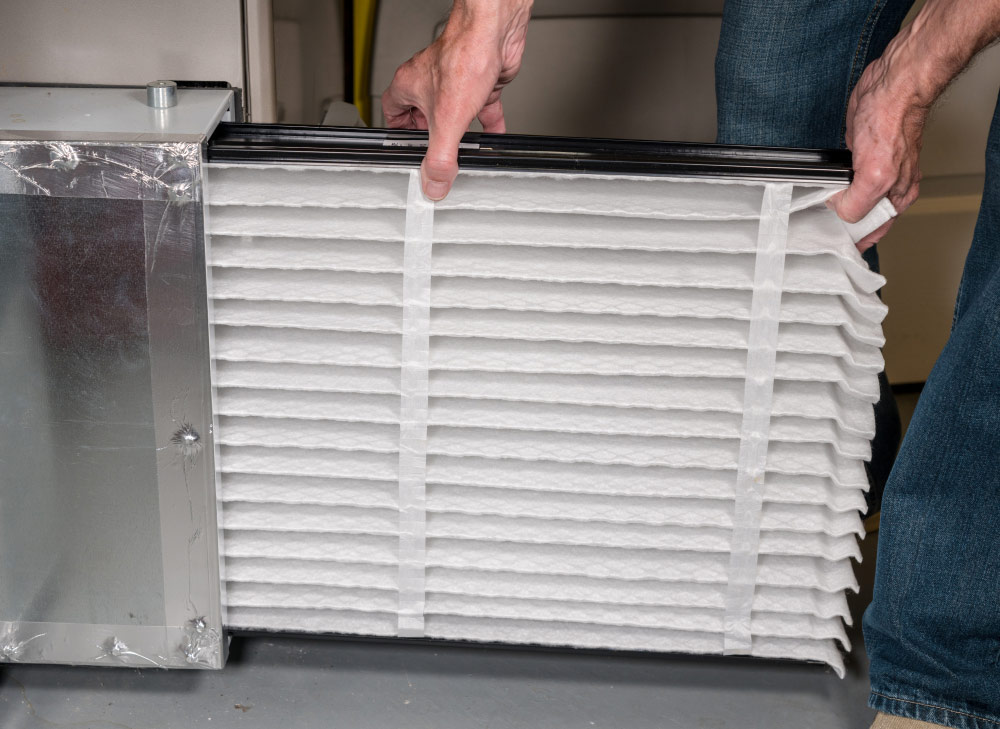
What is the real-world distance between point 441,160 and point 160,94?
0.26 metres

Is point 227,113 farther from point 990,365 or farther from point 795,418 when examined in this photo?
point 990,365

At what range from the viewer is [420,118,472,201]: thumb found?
67cm

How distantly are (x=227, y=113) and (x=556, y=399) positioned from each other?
1.23ft

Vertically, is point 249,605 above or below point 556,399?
below

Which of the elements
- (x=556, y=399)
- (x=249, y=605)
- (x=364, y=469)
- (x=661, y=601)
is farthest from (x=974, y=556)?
(x=249, y=605)

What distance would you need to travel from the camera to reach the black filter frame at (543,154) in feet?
2.24

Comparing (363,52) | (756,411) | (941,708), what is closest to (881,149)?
(756,411)

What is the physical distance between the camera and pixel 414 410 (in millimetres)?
751

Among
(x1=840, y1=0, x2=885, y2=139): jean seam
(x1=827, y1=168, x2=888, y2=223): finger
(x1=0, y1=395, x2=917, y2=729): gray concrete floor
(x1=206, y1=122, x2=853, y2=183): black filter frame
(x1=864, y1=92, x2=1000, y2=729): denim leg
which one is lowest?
(x1=0, y1=395, x2=917, y2=729): gray concrete floor

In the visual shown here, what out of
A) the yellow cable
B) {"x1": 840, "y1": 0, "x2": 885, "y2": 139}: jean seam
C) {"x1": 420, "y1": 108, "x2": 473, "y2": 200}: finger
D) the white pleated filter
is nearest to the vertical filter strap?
the white pleated filter

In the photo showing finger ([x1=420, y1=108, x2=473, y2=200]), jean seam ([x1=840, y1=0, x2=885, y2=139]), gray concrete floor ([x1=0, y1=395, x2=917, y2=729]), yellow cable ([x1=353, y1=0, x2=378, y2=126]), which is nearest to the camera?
finger ([x1=420, y1=108, x2=473, y2=200])

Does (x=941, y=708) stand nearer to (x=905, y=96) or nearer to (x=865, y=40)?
(x=905, y=96)

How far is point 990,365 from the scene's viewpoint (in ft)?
2.34

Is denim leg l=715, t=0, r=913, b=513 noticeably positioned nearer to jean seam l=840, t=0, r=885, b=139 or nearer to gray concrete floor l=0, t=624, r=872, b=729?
jean seam l=840, t=0, r=885, b=139
